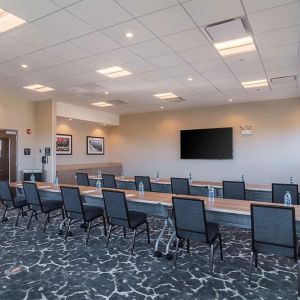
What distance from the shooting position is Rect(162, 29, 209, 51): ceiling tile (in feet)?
11.9

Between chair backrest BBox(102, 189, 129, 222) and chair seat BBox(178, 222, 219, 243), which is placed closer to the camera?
chair seat BBox(178, 222, 219, 243)

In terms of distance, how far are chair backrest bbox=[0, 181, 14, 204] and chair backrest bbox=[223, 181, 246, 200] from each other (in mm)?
4220

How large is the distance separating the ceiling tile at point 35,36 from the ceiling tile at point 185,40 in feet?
5.56

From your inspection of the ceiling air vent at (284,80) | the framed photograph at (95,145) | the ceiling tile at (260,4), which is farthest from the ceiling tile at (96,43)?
the framed photograph at (95,145)

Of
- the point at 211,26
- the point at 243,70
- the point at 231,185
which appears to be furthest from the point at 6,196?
the point at 243,70

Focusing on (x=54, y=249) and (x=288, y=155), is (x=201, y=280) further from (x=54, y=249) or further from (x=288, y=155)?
(x=288, y=155)

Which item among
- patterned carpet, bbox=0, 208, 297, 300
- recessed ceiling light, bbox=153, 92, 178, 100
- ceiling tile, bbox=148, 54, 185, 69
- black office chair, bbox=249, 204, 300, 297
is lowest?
patterned carpet, bbox=0, 208, 297, 300

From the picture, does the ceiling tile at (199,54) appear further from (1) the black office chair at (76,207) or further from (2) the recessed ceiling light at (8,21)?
(1) the black office chair at (76,207)

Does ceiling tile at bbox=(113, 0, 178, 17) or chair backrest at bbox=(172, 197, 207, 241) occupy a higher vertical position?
ceiling tile at bbox=(113, 0, 178, 17)

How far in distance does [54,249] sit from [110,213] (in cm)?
101

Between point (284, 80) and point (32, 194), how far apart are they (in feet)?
19.8

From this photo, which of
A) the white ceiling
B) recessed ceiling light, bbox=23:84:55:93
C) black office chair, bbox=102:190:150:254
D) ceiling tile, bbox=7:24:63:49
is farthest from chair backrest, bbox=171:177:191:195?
recessed ceiling light, bbox=23:84:55:93

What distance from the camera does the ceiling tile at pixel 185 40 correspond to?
3.63 m

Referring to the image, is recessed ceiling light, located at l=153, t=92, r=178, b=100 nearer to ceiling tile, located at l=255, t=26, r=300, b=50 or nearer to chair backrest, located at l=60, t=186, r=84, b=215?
ceiling tile, located at l=255, t=26, r=300, b=50
